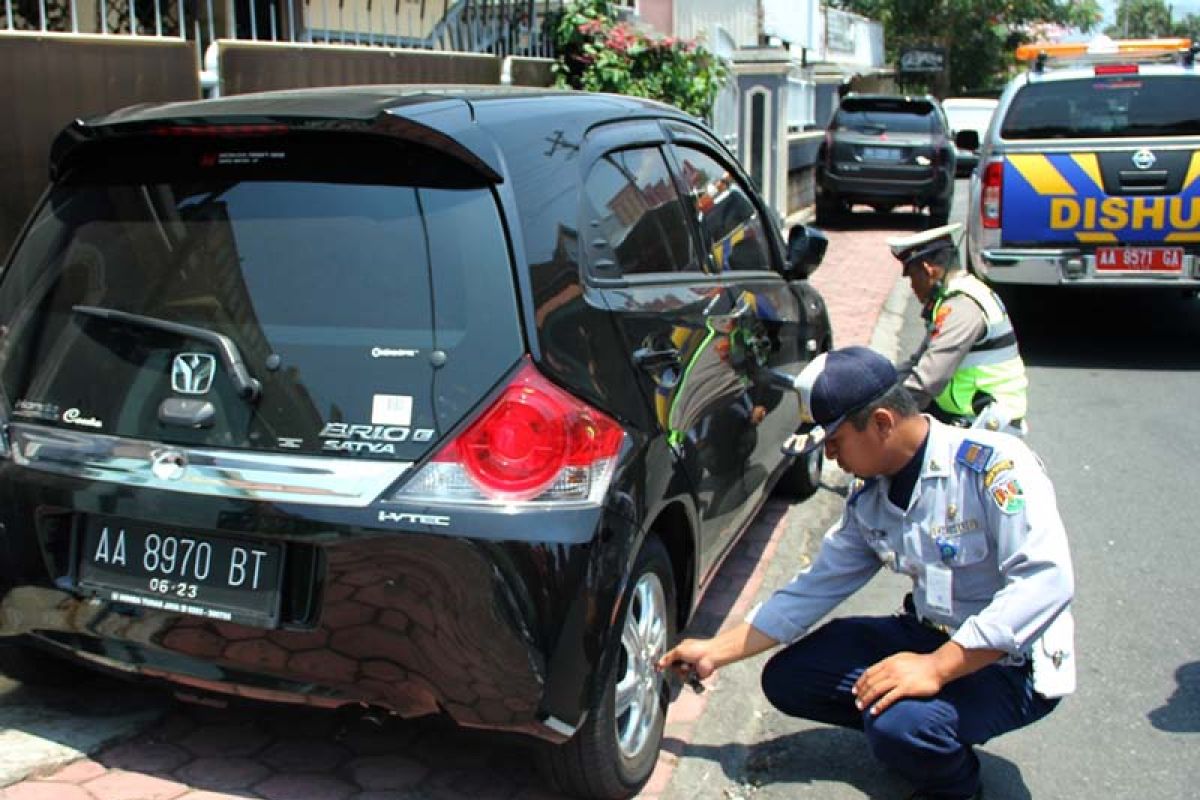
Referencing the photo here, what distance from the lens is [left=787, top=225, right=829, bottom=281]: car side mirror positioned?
5184mm

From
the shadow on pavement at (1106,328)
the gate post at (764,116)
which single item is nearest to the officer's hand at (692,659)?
the shadow on pavement at (1106,328)

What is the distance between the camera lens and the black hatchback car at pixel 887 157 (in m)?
17.0

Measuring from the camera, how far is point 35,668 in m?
3.57

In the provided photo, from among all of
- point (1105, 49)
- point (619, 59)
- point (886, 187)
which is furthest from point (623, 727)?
point (886, 187)

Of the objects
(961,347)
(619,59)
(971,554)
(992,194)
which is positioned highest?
(619,59)

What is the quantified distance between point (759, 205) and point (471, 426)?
2727 mm

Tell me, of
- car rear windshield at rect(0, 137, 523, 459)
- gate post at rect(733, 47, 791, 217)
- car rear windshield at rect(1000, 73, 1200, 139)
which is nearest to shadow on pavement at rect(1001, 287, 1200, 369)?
car rear windshield at rect(1000, 73, 1200, 139)

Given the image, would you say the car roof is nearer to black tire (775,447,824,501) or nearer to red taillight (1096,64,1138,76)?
black tire (775,447,824,501)

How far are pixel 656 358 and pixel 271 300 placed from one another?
1.01 meters

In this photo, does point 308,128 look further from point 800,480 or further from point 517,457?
point 800,480

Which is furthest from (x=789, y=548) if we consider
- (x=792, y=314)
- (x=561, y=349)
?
(x=561, y=349)

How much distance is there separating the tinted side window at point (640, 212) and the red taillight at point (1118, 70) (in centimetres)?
598

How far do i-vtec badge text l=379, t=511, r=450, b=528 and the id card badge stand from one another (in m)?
1.25

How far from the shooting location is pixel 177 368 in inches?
117
